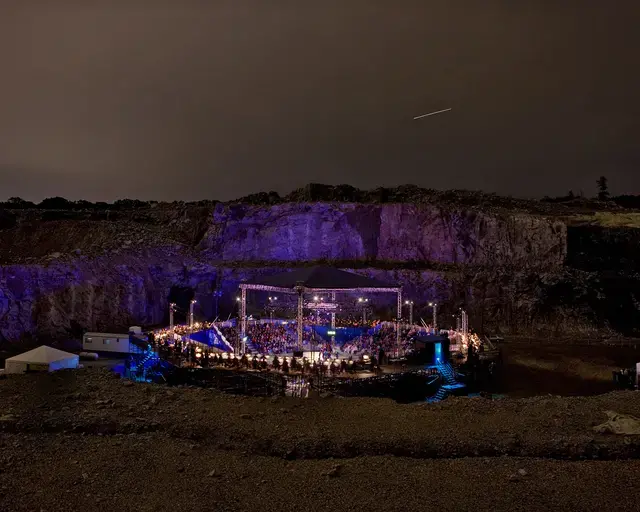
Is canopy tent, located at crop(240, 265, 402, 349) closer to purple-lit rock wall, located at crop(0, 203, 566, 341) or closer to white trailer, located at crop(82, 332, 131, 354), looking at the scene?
white trailer, located at crop(82, 332, 131, 354)

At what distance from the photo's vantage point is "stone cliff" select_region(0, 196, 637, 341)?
4053cm

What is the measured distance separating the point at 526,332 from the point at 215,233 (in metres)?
29.7

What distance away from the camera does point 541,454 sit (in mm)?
11352

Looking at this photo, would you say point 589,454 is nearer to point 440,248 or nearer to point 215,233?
point 440,248

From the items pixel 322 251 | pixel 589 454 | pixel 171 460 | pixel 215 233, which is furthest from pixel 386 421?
pixel 215 233

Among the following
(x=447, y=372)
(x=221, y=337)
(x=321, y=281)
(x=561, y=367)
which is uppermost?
(x=321, y=281)

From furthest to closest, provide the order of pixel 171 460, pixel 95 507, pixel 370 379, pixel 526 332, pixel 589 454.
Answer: pixel 526 332 → pixel 370 379 → pixel 589 454 → pixel 171 460 → pixel 95 507

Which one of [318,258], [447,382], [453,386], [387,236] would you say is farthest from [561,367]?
[318,258]

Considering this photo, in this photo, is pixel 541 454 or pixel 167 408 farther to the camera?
pixel 167 408

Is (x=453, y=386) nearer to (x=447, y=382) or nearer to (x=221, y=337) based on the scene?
(x=447, y=382)

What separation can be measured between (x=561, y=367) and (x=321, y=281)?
583 inches

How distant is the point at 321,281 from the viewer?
2334 cm

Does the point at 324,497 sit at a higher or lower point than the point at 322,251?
lower

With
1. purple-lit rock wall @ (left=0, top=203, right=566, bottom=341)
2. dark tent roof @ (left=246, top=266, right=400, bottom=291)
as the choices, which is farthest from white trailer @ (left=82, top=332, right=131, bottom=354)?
purple-lit rock wall @ (left=0, top=203, right=566, bottom=341)
